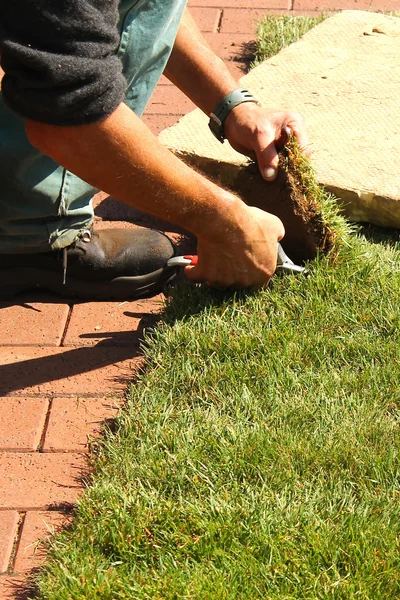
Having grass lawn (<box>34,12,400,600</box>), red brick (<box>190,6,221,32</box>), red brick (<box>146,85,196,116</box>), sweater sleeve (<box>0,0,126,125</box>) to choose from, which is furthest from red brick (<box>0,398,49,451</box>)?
red brick (<box>190,6,221,32</box>)

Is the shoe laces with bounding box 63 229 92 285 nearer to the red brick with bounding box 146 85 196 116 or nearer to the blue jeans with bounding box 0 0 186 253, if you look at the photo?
the blue jeans with bounding box 0 0 186 253

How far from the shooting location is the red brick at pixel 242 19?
14.1ft

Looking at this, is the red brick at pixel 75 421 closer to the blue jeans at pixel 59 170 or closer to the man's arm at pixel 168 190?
the man's arm at pixel 168 190

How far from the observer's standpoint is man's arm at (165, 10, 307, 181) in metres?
2.63

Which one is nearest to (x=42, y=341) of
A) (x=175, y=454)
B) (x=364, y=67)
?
(x=175, y=454)

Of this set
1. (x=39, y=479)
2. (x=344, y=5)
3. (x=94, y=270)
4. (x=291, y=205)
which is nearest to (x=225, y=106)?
(x=291, y=205)

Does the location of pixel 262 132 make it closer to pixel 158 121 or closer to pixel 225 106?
pixel 225 106

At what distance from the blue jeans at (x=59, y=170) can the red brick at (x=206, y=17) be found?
1.68 meters

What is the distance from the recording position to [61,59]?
190 centimetres

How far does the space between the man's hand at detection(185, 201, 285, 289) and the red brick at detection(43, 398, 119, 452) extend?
1.54 feet

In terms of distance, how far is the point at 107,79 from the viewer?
1.98m

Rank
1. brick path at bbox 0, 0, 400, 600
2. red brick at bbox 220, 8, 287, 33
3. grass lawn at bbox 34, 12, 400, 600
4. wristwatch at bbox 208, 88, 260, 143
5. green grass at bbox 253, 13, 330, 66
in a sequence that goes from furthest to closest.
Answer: red brick at bbox 220, 8, 287, 33
green grass at bbox 253, 13, 330, 66
wristwatch at bbox 208, 88, 260, 143
brick path at bbox 0, 0, 400, 600
grass lawn at bbox 34, 12, 400, 600

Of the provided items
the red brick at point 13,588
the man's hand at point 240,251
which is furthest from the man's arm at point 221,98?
the red brick at point 13,588

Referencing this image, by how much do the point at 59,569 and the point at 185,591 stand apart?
10.9 inches
